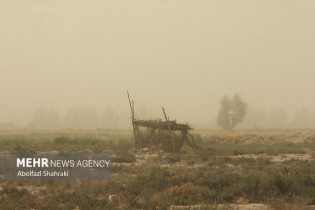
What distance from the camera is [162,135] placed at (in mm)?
32250

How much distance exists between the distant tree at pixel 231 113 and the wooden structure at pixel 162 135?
55.1m

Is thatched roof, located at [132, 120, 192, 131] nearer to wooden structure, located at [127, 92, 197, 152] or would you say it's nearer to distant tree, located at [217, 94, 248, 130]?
wooden structure, located at [127, 92, 197, 152]

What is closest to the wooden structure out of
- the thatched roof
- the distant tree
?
the thatched roof

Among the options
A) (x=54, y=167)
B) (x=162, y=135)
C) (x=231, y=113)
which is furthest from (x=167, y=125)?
(x=231, y=113)

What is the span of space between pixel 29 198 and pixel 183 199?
4.51 metres

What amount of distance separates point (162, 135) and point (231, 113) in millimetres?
57885

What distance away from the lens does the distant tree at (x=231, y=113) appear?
286 ft

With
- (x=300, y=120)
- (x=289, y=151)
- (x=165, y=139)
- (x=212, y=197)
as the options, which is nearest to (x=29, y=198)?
(x=212, y=197)

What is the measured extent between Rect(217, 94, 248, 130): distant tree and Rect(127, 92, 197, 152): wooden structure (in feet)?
181

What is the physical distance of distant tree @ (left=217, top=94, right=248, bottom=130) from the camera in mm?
87312

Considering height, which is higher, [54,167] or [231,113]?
[231,113]

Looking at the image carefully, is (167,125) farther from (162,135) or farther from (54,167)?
(54,167)

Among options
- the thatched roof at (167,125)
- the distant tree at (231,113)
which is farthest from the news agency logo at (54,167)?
the distant tree at (231,113)

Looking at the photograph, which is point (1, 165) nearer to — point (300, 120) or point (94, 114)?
point (94, 114)
